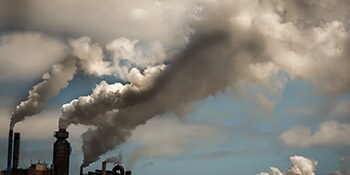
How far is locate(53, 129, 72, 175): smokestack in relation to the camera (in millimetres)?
69250

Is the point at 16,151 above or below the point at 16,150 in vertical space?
below

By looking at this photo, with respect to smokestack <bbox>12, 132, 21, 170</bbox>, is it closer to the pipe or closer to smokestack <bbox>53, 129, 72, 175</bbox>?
the pipe

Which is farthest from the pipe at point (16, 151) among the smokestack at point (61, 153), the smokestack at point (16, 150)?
the smokestack at point (61, 153)

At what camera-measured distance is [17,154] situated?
246 feet

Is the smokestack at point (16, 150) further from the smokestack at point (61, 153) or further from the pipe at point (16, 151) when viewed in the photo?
the smokestack at point (61, 153)

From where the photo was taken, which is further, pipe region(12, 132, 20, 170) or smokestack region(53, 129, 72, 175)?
pipe region(12, 132, 20, 170)

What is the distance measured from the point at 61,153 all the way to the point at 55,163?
187cm

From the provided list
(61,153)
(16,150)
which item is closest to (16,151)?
(16,150)

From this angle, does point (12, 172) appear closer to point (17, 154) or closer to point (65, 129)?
point (17, 154)

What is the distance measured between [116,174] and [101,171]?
5.66m

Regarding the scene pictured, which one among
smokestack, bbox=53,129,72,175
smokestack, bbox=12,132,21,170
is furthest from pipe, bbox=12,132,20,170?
smokestack, bbox=53,129,72,175

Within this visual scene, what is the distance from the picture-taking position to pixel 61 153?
70.6 metres

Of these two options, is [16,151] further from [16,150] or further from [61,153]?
[61,153]

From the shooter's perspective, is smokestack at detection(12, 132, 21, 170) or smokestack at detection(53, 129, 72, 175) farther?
smokestack at detection(12, 132, 21, 170)
